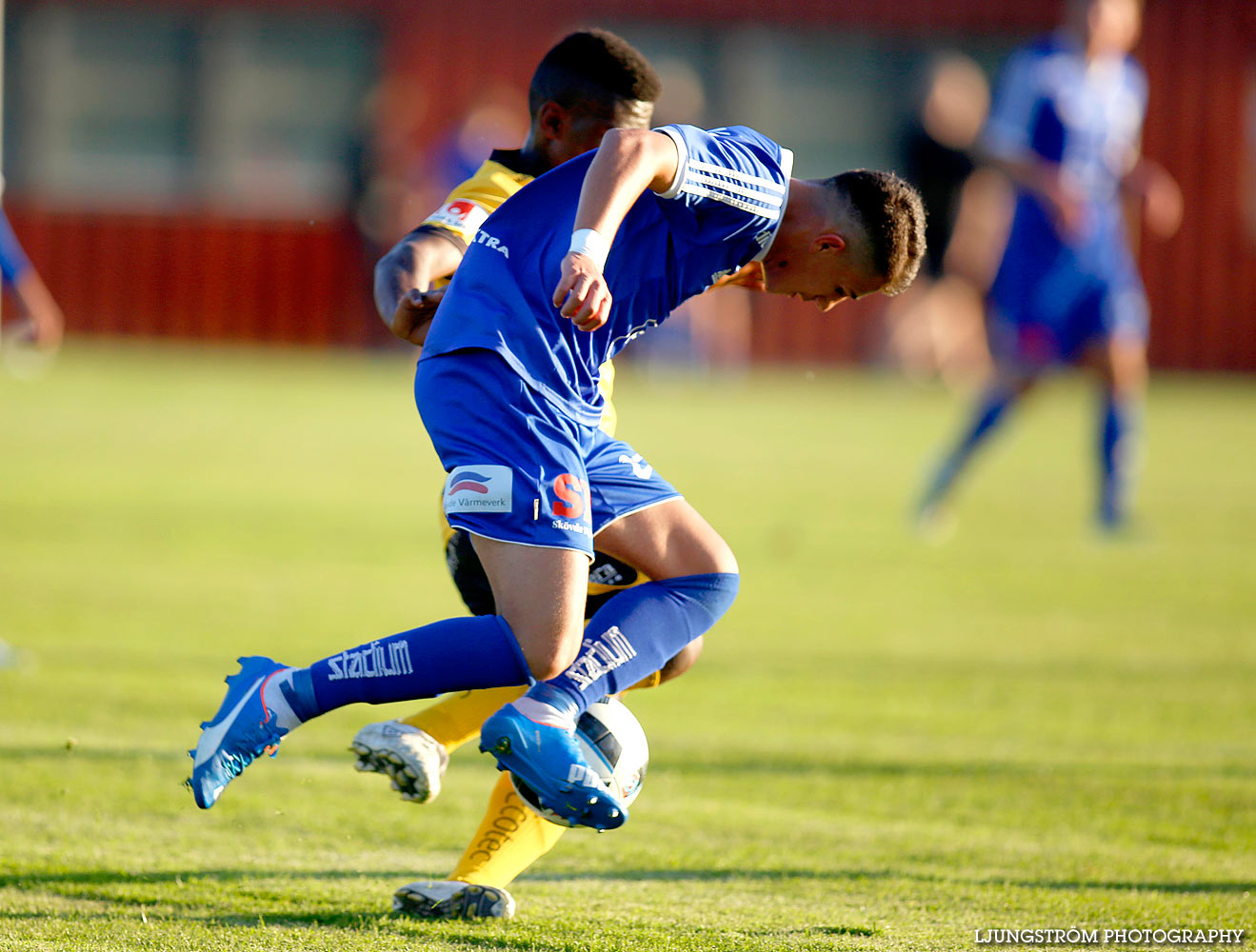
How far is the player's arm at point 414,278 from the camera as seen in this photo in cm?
343

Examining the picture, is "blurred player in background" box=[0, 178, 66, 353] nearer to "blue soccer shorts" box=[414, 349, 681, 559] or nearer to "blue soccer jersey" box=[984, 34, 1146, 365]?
"blue soccer shorts" box=[414, 349, 681, 559]

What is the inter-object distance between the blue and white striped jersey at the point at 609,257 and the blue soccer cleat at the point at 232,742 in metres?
0.77

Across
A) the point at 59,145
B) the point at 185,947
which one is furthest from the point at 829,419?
the point at 185,947

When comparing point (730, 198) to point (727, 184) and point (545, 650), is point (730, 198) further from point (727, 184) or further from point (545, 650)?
point (545, 650)

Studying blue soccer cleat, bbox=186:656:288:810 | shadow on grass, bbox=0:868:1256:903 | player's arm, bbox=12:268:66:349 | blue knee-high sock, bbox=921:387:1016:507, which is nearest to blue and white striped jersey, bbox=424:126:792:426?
blue soccer cleat, bbox=186:656:288:810

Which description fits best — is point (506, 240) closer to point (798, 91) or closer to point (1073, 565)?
point (1073, 565)

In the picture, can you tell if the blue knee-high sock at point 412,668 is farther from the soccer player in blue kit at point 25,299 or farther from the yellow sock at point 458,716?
the soccer player in blue kit at point 25,299

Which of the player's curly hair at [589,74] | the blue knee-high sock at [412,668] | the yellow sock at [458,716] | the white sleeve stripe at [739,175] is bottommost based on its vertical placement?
the yellow sock at [458,716]

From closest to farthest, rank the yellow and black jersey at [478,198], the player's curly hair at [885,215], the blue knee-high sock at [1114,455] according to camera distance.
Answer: the player's curly hair at [885,215]
the yellow and black jersey at [478,198]
the blue knee-high sock at [1114,455]

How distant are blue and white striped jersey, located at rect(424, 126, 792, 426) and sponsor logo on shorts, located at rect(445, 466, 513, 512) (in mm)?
197

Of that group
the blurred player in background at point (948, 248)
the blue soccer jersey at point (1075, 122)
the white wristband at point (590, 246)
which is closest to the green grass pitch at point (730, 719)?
the white wristband at point (590, 246)

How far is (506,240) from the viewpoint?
3338 mm

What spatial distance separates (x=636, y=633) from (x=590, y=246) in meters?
0.81

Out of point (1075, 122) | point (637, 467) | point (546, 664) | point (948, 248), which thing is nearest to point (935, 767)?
point (637, 467)
